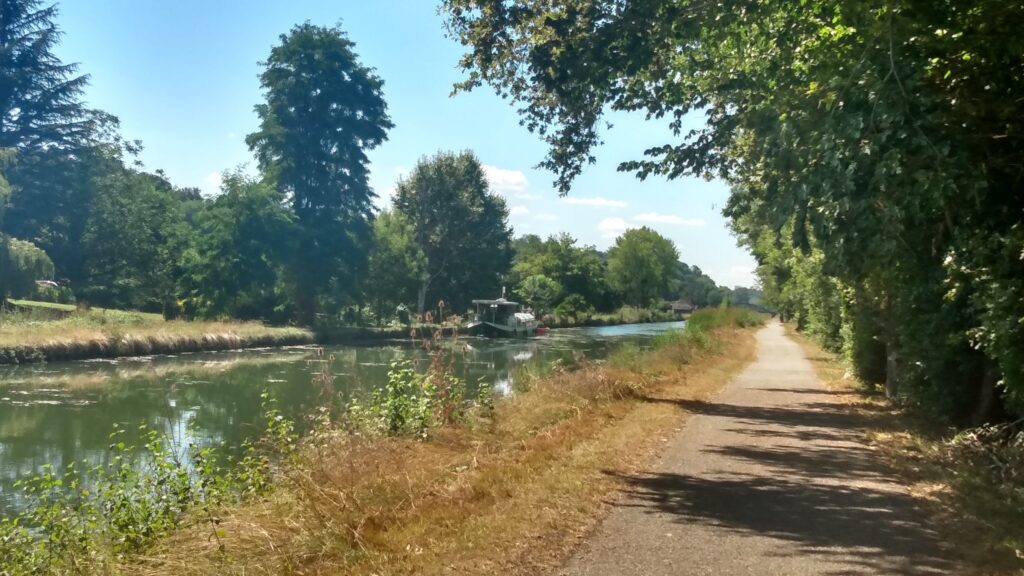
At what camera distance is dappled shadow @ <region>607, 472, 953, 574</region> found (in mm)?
6832

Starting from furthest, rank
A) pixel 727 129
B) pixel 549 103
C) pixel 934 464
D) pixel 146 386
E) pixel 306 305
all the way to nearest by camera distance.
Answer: pixel 306 305 < pixel 146 386 < pixel 727 129 < pixel 549 103 < pixel 934 464

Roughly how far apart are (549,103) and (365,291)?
5184 centimetres

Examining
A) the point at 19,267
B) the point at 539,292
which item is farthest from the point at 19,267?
the point at 539,292

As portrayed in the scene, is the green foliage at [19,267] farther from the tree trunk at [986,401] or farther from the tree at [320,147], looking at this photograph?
the tree trunk at [986,401]

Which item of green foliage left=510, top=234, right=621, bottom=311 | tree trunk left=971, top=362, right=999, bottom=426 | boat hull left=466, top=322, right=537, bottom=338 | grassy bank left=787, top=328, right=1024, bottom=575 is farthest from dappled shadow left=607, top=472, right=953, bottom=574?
green foliage left=510, top=234, right=621, bottom=311

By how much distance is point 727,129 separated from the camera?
16125 millimetres

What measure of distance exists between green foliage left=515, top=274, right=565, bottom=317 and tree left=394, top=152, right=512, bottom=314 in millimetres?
11824

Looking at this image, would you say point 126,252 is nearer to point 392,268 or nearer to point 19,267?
point 19,267

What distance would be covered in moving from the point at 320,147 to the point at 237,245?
32.9 feet

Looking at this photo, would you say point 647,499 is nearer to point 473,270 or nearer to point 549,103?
point 549,103

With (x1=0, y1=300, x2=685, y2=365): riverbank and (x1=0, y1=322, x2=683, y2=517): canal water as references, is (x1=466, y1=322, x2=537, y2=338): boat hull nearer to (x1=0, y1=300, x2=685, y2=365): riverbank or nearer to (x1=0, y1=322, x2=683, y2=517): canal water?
(x1=0, y1=300, x2=685, y2=365): riverbank

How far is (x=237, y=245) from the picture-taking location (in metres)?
54.9

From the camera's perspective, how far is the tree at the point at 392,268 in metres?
67.8

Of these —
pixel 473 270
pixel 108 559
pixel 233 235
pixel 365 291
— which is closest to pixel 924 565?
pixel 108 559
